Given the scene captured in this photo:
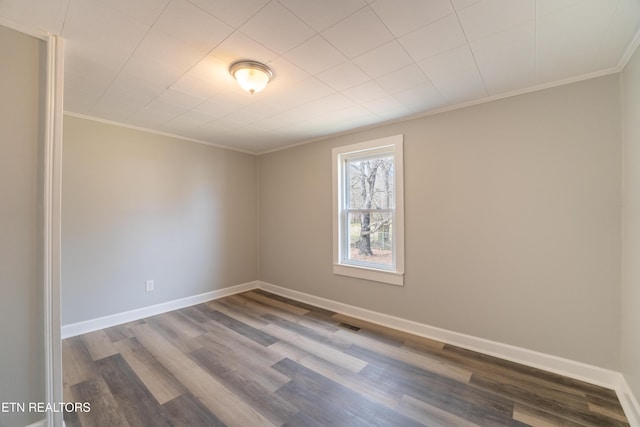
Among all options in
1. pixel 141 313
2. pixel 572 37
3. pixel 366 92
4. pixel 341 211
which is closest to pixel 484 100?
pixel 572 37

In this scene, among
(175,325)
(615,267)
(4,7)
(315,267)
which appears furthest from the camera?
(315,267)

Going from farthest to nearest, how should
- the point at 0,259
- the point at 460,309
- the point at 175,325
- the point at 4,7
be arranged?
1. the point at 175,325
2. the point at 460,309
3. the point at 0,259
4. the point at 4,7

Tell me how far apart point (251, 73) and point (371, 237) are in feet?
7.76

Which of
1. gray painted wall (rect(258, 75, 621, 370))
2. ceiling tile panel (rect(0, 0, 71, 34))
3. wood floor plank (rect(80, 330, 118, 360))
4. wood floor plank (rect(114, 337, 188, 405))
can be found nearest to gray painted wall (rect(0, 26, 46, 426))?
ceiling tile panel (rect(0, 0, 71, 34))

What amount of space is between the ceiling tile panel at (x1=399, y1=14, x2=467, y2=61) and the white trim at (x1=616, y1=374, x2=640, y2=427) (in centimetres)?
256

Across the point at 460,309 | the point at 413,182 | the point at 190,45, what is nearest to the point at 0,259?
the point at 190,45

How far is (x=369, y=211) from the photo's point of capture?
11.3ft

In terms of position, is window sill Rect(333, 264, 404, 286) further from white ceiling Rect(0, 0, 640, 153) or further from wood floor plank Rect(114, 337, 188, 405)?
wood floor plank Rect(114, 337, 188, 405)

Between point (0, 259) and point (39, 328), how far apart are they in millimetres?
462

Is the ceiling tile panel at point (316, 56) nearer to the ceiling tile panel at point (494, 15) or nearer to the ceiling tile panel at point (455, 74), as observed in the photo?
the ceiling tile panel at point (455, 74)

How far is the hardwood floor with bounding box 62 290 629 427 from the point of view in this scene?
1751 millimetres

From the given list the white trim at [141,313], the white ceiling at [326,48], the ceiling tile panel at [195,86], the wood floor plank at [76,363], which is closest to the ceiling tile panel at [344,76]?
the white ceiling at [326,48]

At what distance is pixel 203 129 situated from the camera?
135 inches

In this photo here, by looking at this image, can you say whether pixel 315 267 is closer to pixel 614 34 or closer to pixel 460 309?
pixel 460 309
